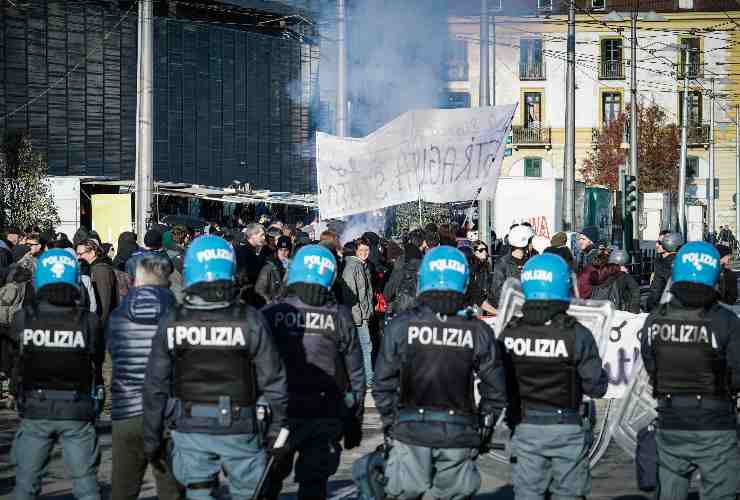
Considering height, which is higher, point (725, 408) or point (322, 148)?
point (322, 148)

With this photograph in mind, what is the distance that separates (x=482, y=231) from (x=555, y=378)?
13722 millimetres

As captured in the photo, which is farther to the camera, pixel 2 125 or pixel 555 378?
pixel 2 125

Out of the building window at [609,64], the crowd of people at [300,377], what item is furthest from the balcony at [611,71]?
the crowd of people at [300,377]

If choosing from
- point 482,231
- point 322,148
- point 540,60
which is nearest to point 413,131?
point 322,148

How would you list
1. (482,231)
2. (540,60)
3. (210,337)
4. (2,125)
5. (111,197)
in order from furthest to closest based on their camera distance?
(540,60), (2,125), (111,197), (482,231), (210,337)

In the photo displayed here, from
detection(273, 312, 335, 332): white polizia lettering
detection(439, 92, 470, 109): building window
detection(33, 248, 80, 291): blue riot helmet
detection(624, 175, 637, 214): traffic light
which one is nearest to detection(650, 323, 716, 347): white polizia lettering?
detection(273, 312, 335, 332): white polizia lettering

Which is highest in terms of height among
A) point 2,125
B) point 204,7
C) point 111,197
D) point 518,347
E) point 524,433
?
point 204,7

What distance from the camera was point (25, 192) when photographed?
32781 mm

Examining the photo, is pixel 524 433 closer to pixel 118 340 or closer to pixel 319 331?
pixel 319 331

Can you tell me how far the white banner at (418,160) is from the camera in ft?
51.3

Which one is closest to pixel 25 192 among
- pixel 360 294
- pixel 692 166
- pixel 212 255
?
pixel 360 294

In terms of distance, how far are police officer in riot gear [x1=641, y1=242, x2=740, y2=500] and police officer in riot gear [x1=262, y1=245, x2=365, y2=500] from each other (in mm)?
1598

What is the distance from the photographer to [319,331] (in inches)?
273

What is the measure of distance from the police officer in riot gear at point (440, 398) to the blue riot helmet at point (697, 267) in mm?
1237
